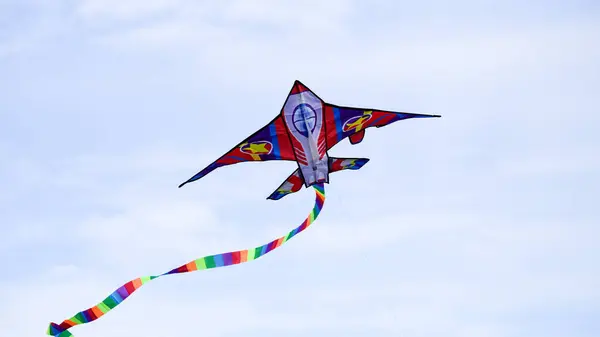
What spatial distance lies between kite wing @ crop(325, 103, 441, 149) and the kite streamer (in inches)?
99.5

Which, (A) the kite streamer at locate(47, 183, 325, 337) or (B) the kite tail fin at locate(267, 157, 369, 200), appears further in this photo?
Answer: (B) the kite tail fin at locate(267, 157, 369, 200)

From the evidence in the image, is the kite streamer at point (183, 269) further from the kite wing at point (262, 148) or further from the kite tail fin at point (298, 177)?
the kite wing at point (262, 148)

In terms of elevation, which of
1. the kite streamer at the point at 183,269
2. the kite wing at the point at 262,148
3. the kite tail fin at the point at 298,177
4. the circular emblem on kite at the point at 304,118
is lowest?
the kite streamer at the point at 183,269

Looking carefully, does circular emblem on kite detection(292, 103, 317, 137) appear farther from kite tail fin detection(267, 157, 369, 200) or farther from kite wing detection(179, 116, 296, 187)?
kite tail fin detection(267, 157, 369, 200)

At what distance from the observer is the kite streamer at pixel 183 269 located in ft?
65.3

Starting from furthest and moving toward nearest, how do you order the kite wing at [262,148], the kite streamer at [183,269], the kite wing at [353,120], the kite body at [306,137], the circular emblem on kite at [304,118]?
the kite wing at [353,120] < the kite wing at [262,148] < the kite body at [306,137] < the circular emblem on kite at [304,118] < the kite streamer at [183,269]

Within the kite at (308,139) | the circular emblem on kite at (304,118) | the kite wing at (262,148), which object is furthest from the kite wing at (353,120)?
the kite wing at (262,148)

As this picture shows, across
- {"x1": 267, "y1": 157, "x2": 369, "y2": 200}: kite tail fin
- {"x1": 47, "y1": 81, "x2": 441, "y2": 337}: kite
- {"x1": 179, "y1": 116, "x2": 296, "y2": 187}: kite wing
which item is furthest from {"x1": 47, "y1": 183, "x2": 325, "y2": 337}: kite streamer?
{"x1": 179, "y1": 116, "x2": 296, "y2": 187}: kite wing

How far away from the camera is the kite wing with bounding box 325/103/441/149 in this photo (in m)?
26.6

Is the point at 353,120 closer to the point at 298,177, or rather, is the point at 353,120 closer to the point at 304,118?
the point at 304,118

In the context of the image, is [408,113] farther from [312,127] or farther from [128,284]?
[128,284]

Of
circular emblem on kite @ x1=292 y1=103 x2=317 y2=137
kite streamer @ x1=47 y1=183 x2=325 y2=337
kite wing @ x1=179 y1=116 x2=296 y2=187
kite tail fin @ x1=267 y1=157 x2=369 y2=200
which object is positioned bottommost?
kite streamer @ x1=47 y1=183 x2=325 y2=337

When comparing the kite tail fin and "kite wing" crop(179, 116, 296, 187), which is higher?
"kite wing" crop(179, 116, 296, 187)

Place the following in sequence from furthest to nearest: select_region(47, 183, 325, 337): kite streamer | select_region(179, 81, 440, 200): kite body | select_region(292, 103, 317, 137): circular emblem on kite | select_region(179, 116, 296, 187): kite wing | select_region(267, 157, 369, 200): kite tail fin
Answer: select_region(267, 157, 369, 200): kite tail fin < select_region(179, 116, 296, 187): kite wing < select_region(179, 81, 440, 200): kite body < select_region(292, 103, 317, 137): circular emblem on kite < select_region(47, 183, 325, 337): kite streamer
